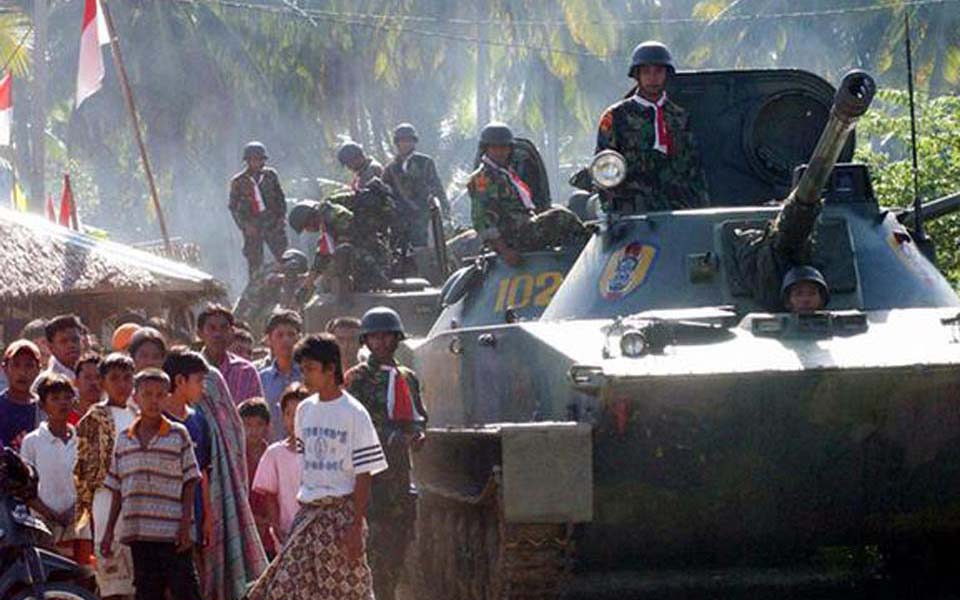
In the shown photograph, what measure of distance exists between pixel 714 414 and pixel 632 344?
0.44 m

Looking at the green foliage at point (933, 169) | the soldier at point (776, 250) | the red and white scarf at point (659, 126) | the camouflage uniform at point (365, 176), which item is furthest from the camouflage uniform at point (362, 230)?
the soldier at point (776, 250)

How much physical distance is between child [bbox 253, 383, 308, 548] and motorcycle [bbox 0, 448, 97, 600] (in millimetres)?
1589

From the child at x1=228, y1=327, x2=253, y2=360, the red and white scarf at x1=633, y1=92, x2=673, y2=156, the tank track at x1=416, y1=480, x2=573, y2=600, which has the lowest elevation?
the tank track at x1=416, y1=480, x2=573, y2=600

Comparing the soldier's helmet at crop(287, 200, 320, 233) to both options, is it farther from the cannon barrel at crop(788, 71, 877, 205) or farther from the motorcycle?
the motorcycle

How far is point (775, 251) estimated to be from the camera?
1006cm

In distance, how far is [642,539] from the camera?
9.55m

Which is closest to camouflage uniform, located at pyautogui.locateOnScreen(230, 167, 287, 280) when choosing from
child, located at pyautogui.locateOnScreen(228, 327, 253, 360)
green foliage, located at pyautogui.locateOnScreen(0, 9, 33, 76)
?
child, located at pyautogui.locateOnScreen(228, 327, 253, 360)

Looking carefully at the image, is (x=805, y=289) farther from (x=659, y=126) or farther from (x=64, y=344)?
(x=64, y=344)

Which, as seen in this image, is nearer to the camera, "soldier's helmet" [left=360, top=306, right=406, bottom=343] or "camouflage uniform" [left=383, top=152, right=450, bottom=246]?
"soldier's helmet" [left=360, top=306, right=406, bottom=343]

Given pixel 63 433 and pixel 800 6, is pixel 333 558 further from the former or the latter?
pixel 800 6

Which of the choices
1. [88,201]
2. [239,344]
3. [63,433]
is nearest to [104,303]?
[239,344]

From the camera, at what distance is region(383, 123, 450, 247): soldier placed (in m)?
17.4

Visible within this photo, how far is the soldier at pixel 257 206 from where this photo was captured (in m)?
18.4

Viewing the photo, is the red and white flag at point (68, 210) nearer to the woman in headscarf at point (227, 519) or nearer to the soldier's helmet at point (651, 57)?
the soldier's helmet at point (651, 57)
